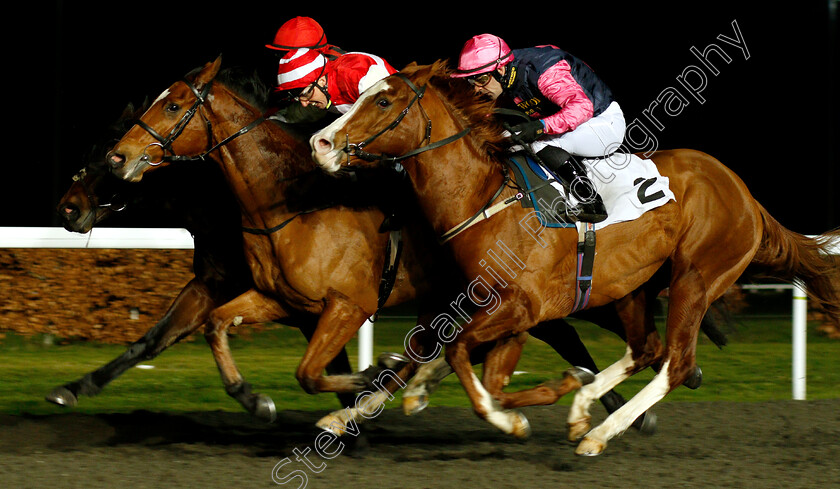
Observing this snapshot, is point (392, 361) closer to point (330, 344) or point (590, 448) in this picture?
point (330, 344)

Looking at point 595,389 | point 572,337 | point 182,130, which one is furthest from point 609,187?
point 182,130

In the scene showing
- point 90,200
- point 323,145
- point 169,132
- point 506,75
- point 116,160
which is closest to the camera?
point 323,145

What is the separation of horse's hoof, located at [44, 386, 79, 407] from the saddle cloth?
6.74 feet

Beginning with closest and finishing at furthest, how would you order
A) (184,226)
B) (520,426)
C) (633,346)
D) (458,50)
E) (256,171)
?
(520,426)
(256,171)
(184,226)
(633,346)
(458,50)

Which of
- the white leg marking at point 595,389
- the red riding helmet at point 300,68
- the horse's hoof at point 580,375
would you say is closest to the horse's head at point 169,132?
the red riding helmet at point 300,68

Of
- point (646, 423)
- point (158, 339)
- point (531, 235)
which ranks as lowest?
point (646, 423)

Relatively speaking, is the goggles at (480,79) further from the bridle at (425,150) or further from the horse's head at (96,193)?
the horse's head at (96,193)

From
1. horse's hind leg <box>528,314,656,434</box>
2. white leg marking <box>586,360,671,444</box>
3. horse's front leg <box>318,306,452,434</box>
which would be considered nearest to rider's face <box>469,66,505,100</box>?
horse's front leg <box>318,306,452,434</box>

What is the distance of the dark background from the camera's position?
1201cm

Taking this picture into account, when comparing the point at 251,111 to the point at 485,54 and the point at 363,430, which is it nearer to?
the point at 485,54

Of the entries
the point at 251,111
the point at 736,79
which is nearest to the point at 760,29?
the point at 736,79

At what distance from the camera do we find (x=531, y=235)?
3.79 meters

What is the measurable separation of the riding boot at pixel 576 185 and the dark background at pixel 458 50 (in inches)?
312

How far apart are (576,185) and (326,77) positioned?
1.17 m
